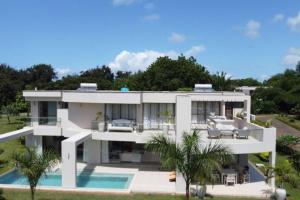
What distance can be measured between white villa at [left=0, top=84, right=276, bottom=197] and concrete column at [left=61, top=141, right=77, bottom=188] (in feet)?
3.61

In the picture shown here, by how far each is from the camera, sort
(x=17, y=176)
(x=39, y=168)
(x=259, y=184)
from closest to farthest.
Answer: (x=39, y=168)
(x=259, y=184)
(x=17, y=176)

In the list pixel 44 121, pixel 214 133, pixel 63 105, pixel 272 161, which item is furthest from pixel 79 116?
pixel 272 161

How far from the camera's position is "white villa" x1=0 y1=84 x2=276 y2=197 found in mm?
26375

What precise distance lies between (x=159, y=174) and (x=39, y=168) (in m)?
12.1

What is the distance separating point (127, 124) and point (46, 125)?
887 centimetres

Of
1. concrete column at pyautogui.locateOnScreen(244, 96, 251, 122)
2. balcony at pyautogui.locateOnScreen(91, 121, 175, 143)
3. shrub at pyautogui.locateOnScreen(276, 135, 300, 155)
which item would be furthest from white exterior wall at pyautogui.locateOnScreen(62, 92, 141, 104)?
shrub at pyautogui.locateOnScreen(276, 135, 300, 155)

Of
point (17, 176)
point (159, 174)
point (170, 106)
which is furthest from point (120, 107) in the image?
point (17, 176)

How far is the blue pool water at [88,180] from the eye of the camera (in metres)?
24.4

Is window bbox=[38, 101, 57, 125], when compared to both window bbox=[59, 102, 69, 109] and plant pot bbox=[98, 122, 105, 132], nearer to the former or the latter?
window bbox=[59, 102, 69, 109]

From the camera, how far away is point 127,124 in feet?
95.3

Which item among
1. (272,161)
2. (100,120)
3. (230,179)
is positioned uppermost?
(100,120)

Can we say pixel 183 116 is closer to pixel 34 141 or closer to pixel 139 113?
pixel 139 113

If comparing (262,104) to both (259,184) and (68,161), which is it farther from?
(68,161)

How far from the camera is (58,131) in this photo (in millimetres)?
31094
